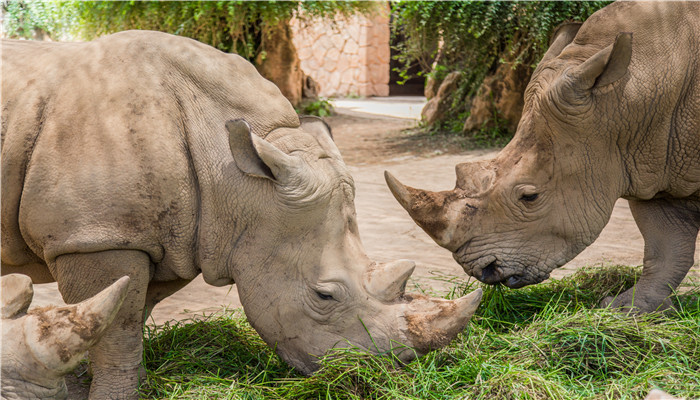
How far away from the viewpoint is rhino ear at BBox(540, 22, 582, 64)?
169 inches

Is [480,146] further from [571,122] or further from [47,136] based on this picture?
[47,136]

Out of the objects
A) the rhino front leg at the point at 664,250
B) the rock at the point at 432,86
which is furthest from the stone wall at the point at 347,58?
the rhino front leg at the point at 664,250

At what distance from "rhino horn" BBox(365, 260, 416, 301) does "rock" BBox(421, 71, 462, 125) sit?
9.59 meters

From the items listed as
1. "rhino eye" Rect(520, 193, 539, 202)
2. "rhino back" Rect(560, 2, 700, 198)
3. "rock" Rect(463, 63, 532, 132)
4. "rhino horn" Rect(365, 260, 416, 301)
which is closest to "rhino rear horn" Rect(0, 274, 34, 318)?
"rhino horn" Rect(365, 260, 416, 301)

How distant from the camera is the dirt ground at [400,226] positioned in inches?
196

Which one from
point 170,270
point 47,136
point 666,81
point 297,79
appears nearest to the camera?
point 47,136

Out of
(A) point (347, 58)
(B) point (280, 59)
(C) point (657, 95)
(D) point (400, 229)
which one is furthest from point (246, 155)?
(A) point (347, 58)

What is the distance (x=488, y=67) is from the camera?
37.5 feet

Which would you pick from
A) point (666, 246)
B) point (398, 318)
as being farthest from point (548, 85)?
point (398, 318)

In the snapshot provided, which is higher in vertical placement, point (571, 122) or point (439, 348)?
point (571, 122)

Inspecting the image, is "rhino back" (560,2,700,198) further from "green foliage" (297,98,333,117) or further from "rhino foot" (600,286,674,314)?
"green foliage" (297,98,333,117)

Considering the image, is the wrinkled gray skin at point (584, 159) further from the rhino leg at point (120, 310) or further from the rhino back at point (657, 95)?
the rhino leg at point (120, 310)

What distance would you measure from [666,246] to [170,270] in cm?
273

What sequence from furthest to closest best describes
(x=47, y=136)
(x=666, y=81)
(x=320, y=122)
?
(x=666, y=81), (x=320, y=122), (x=47, y=136)
